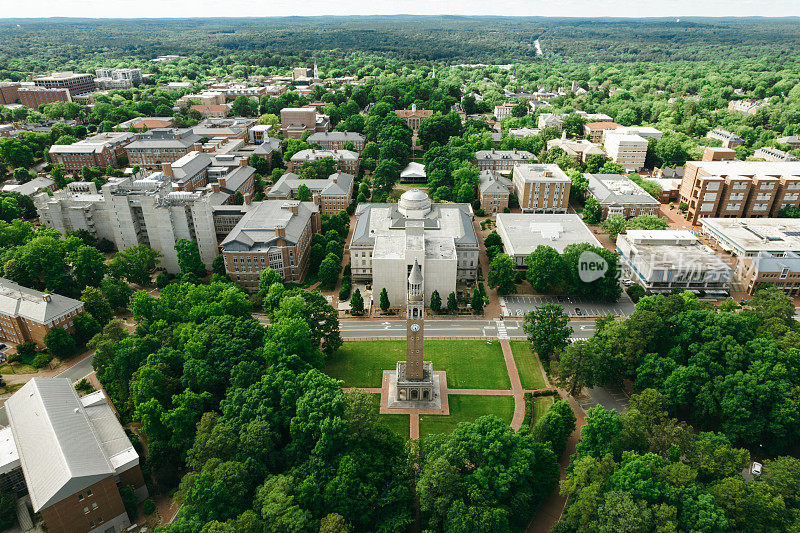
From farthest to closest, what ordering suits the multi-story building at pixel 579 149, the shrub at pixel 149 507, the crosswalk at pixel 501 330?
the multi-story building at pixel 579 149 → the crosswalk at pixel 501 330 → the shrub at pixel 149 507

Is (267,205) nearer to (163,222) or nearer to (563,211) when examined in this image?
(163,222)

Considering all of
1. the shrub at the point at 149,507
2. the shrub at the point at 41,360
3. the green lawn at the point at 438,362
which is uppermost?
the shrub at the point at 41,360

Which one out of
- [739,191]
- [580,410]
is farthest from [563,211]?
[580,410]

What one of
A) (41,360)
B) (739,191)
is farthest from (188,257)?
(739,191)

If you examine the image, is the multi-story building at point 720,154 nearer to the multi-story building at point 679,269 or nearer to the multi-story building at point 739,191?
the multi-story building at point 739,191

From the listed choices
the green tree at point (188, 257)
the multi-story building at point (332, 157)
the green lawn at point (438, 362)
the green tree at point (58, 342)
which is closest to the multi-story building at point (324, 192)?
the multi-story building at point (332, 157)

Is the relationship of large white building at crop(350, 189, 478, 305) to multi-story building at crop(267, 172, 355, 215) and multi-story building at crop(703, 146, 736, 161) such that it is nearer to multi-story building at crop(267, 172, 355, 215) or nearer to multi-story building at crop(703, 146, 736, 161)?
multi-story building at crop(267, 172, 355, 215)
